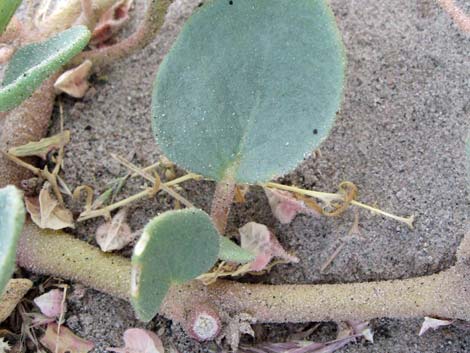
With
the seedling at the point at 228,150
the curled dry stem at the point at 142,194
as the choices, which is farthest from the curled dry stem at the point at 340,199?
the curled dry stem at the point at 142,194

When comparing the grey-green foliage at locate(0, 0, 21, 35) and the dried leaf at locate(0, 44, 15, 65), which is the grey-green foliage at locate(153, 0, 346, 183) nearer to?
the grey-green foliage at locate(0, 0, 21, 35)

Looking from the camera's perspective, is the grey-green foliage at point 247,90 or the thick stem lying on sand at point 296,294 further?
the thick stem lying on sand at point 296,294

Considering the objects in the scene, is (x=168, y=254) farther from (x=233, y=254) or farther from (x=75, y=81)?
(x=75, y=81)

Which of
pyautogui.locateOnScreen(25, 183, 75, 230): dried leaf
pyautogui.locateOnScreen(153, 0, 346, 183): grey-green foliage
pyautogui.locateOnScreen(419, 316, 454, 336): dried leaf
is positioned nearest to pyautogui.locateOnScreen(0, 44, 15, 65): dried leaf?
pyautogui.locateOnScreen(25, 183, 75, 230): dried leaf

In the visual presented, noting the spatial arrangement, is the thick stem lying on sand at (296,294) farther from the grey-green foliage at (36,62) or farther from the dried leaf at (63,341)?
the grey-green foliage at (36,62)

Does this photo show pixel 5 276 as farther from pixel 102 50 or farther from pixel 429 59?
pixel 429 59

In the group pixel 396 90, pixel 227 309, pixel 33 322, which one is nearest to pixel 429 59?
pixel 396 90
